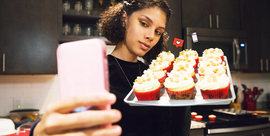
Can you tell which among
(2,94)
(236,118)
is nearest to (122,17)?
(236,118)

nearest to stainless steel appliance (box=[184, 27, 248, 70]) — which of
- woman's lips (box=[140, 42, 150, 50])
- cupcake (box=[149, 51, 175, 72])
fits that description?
cupcake (box=[149, 51, 175, 72])

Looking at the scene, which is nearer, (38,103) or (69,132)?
(69,132)

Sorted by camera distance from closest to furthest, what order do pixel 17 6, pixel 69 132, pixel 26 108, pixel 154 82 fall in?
pixel 69 132
pixel 154 82
pixel 17 6
pixel 26 108

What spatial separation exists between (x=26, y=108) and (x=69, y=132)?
2.57m

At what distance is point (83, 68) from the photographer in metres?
0.37

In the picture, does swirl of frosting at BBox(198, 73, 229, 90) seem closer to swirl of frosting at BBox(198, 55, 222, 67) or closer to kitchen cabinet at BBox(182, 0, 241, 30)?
swirl of frosting at BBox(198, 55, 222, 67)

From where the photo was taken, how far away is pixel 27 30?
86.7 inches

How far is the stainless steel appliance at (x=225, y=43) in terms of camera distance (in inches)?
102

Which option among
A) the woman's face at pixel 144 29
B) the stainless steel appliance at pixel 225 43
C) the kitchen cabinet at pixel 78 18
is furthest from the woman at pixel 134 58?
the stainless steel appliance at pixel 225 43

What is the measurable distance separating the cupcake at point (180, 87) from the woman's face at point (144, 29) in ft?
0.84

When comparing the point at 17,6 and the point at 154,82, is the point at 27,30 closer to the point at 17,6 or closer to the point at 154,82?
the point at 17,6

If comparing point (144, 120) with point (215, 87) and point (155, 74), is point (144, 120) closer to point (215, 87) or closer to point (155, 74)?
point (155, 74)

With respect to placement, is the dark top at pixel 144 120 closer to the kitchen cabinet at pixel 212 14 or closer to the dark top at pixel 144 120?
the dark top at pixel 144 120

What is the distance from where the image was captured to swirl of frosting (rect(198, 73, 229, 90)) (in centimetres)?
98
